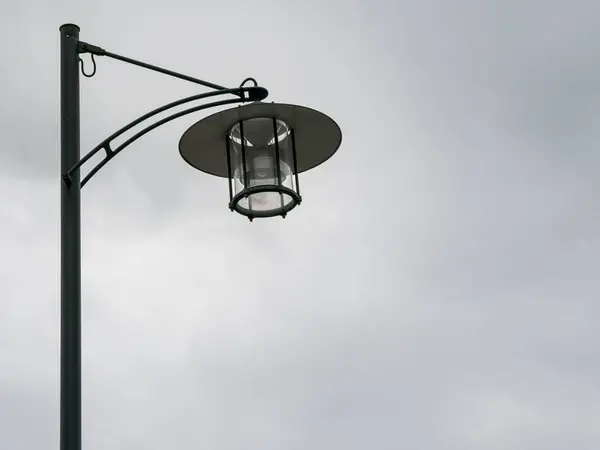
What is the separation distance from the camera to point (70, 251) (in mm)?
7176

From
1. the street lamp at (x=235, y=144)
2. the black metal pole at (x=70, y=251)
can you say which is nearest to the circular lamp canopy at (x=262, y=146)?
the street lamp at (x=235, y=144)

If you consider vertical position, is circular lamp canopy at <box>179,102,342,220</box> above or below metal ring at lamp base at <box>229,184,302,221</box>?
above

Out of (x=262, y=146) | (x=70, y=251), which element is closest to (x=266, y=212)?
(x=262, y=146)

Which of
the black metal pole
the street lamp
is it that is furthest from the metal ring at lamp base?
the black metal pole

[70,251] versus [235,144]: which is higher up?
[235,144]

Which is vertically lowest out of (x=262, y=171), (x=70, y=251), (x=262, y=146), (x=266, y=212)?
(x=70, y=251)

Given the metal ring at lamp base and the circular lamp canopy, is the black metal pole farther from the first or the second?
the metal ring at lamp base

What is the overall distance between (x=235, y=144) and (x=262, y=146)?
0.20 meters

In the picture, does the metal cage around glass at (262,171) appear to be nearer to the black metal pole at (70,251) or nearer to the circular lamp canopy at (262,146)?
the circular lamp canopy at (262,146)

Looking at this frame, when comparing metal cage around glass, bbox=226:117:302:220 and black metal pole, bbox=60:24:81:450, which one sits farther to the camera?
metal cage around glass, bbox=226:117:302:220

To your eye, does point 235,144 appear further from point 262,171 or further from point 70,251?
point 70,251

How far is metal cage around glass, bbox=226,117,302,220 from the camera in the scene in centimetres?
764

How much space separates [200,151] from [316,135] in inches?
29.8

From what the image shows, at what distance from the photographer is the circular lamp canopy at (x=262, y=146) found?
762cm
